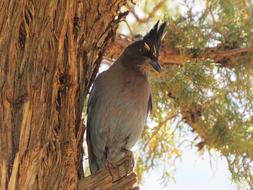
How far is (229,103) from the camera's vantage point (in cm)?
462

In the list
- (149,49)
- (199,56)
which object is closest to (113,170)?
(149,49)

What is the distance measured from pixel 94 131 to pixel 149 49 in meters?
0.73

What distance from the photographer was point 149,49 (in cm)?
463

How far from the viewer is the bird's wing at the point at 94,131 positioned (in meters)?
4.41

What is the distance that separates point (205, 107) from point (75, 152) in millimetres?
1647

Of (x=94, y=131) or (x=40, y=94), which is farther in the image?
(x=94, y=131)

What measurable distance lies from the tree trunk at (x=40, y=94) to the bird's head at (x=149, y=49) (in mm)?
1163

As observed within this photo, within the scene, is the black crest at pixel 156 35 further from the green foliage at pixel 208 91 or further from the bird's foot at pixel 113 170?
the bird's foot at pixel 113 170

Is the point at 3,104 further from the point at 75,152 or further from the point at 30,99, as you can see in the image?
the point at 75,152

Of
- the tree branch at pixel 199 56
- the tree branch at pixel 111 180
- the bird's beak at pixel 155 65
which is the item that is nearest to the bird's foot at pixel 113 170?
the tree branch at pixel 111 180

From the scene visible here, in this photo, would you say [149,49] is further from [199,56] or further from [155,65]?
[199,56]

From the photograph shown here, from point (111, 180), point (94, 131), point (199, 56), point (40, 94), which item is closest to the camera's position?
point (40, 94)

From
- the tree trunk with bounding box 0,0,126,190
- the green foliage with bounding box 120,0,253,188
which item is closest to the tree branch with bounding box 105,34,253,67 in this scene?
the green foliage with bounding box 120,0,253,188

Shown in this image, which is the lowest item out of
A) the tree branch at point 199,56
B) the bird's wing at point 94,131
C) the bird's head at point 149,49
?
the bird's wing at point 94,131
